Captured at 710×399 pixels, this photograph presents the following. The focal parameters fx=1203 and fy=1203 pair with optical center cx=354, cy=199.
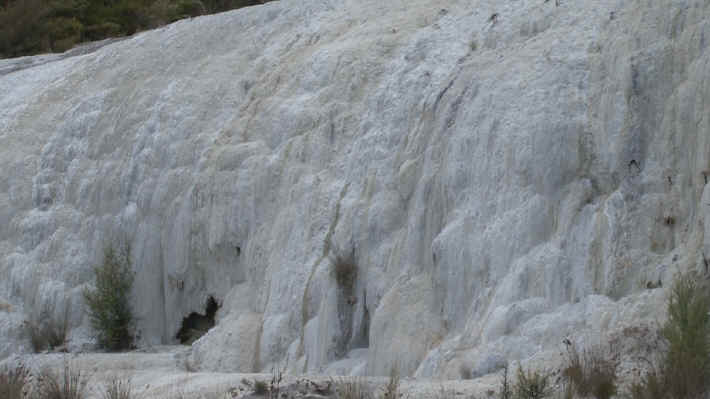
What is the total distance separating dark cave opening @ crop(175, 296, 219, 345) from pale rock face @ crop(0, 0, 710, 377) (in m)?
0.11

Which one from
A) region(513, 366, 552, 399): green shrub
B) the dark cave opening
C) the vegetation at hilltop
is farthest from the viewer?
the vegetation at hilltop

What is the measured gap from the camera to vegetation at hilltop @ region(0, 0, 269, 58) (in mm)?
35594

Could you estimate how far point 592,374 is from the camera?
911cm

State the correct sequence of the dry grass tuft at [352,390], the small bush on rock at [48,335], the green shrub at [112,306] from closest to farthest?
the dry grass tuft at [352,390]
the green shrub at [112,306]
the small bush on rock at [48,335]

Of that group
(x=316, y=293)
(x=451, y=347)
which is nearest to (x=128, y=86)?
(x=316, y=293)

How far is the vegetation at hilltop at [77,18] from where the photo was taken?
35594 mm

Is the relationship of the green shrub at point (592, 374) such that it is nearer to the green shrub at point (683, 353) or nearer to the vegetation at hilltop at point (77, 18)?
the green shrub at point (683, 353)

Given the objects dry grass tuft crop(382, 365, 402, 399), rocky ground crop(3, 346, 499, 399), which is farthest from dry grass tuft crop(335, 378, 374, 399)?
dry grass tuft crop(382, 365, 402, 399)

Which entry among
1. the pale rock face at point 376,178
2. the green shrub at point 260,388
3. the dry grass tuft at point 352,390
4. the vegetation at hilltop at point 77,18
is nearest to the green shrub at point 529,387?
the dry grass tuft at point 352,390

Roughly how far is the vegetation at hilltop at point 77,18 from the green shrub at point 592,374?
87.7 feet

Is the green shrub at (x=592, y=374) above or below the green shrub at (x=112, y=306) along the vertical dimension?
above

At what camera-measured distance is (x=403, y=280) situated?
1335cm

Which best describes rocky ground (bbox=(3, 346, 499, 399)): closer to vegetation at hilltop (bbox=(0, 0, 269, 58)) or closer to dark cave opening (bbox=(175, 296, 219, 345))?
dark cave opening (bbox=(175, 296, 219, 345))

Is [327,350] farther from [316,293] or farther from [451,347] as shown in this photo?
[451,347]
